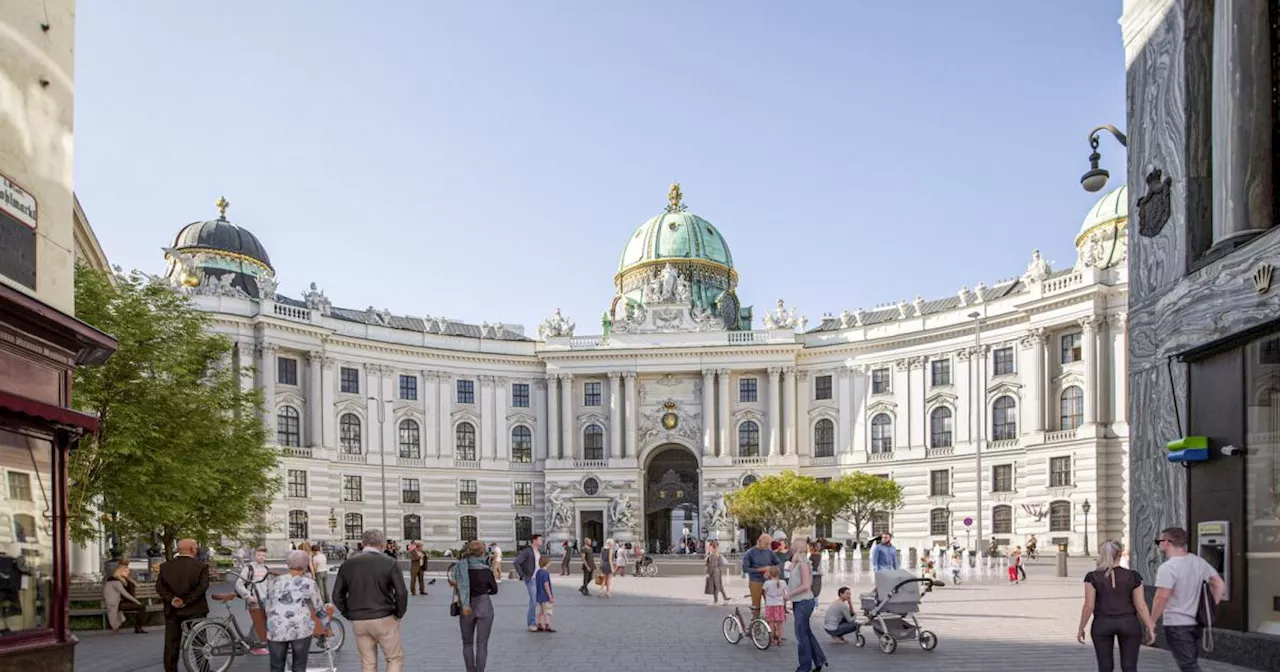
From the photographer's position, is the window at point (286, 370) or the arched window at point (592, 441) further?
the arched window at point (592, 441)

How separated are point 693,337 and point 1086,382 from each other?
26.3 metres

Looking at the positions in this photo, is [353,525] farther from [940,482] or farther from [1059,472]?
[1059,472]

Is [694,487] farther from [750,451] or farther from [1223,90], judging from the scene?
[1223,90]

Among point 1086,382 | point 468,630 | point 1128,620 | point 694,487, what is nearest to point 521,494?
point 694,487

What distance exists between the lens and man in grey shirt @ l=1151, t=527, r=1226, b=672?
11.2 metres

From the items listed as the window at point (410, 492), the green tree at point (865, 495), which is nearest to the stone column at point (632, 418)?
the window at point (410, 492)

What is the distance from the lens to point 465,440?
71.1 meters

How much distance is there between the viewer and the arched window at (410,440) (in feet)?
226

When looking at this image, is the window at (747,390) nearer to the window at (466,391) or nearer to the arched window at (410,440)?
the window at (466,391)

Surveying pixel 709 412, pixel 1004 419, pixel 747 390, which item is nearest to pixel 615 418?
pixel 709 412

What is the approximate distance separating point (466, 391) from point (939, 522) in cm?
3270

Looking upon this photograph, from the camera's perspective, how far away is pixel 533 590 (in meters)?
20.7

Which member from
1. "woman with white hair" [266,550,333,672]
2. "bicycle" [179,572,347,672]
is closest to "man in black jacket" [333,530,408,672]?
"woman with white hair" [266,550,333,672]

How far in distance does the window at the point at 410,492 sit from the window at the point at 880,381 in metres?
31.2
